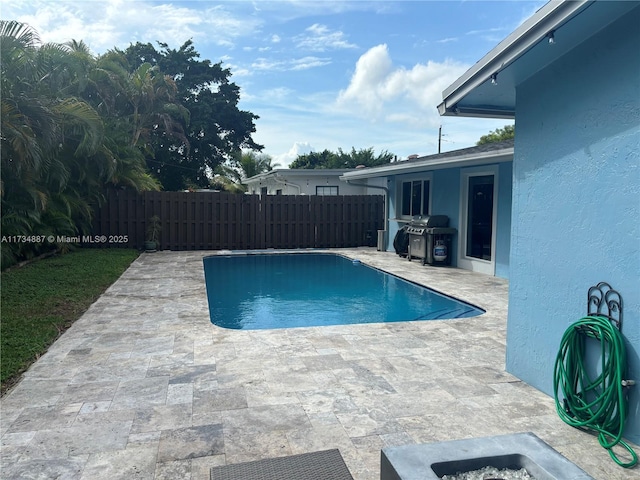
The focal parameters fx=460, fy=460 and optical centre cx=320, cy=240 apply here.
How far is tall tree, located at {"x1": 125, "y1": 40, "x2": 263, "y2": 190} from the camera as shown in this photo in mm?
26500

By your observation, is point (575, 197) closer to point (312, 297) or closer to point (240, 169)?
point (312, 297)

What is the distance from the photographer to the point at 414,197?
1354cm

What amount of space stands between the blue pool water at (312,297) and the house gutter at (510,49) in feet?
11.3

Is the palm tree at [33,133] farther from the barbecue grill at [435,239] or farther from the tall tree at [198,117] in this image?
the tall tree at [198,117]

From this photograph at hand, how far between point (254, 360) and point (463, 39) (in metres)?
8.87

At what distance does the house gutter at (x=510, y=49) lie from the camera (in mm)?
2990

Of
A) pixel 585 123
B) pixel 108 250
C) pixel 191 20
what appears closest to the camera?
pixel 585 123

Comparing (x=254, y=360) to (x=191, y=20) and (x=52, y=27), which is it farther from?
(x=52, y=27)

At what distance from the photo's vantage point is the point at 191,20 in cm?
948

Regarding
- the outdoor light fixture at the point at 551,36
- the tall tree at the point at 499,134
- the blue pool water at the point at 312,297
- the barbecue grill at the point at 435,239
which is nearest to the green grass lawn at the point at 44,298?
the blue pool water at the point at 312,297

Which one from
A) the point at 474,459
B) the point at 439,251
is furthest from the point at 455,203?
the point at 474,459

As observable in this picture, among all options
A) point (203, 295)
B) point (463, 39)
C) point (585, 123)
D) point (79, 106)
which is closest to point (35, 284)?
point (203, 295)

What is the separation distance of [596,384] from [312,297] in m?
5.94

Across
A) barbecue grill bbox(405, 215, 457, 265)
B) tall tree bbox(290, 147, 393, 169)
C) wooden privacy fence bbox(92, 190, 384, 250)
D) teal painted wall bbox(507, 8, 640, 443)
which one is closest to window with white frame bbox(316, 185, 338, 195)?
wooden privacy fence bbox(92, 190, 384, 250)
